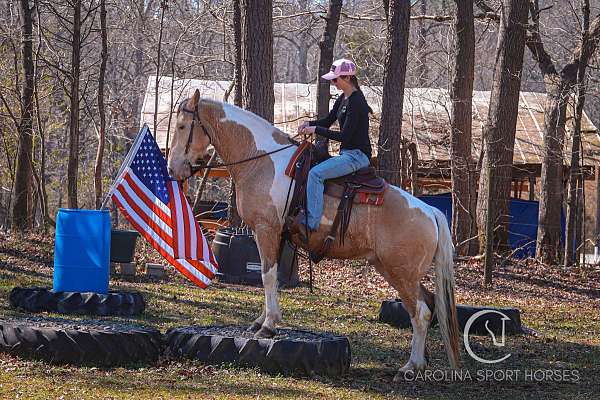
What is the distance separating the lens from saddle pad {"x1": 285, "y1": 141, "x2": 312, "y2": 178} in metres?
8.77

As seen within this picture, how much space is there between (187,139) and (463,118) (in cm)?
1390

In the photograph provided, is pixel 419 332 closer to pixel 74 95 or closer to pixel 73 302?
pixel 73 302

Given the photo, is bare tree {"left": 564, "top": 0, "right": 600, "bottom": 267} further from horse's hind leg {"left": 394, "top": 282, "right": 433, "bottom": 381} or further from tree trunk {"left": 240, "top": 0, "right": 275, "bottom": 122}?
horse's hind leg {"left": 394, "top": 282, "right": 433, "bottom": 381}

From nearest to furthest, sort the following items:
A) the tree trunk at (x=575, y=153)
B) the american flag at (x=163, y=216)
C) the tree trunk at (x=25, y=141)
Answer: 1. the american flag at (x=163, y=216)
2. the tree trunk at (x=575, y=153)
3. the tree trunk at (x=25, y=141)

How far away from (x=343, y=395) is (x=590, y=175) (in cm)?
1996

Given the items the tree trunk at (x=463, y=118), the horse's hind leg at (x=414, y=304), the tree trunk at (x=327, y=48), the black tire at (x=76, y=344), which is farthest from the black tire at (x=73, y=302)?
the tree trunk at (x=327, y=48)

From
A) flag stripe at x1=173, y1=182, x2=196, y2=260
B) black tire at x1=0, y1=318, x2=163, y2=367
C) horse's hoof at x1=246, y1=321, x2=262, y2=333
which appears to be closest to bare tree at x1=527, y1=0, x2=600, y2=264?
flag stripe at x1=173, y1=182, x2=196, y2=260

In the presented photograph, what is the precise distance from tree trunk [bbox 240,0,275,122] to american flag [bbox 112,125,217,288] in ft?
16.9

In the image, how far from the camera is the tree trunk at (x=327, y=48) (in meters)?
23.0

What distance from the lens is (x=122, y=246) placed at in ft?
50.4

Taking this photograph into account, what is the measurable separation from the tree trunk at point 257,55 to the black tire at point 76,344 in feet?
29.3

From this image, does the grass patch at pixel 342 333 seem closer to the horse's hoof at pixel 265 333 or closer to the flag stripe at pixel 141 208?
the horse's hoof at pixel 265 333

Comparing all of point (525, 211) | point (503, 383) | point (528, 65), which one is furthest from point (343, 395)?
point (528, 65)

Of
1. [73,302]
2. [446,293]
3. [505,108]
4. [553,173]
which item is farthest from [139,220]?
[553,173]
